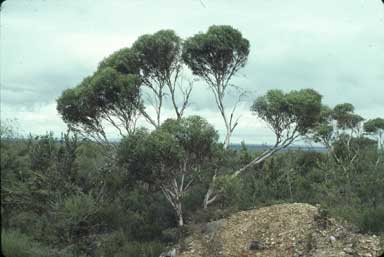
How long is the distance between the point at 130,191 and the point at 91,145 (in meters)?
1.52

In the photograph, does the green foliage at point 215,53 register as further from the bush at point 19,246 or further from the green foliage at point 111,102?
the bush at point 19,246

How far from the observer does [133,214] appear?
8.66 m

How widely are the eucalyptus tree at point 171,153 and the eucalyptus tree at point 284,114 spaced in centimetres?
84

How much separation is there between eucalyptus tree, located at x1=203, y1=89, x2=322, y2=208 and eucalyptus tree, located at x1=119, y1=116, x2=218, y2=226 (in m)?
0.84

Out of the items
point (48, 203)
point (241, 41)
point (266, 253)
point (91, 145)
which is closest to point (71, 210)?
point (48, 203)

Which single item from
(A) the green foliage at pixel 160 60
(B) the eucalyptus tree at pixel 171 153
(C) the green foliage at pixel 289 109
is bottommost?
(B) the eucalyptus tree at pixel 171 153

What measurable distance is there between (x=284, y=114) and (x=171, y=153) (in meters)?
3.79

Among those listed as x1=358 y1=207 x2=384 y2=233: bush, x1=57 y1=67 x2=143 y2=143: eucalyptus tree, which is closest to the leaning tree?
x1=57 y1=67 x2=143 y2=143: eucalyptus tree

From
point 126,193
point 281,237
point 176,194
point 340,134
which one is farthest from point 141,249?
point 340,134

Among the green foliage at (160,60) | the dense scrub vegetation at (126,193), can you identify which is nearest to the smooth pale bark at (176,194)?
the dense scrub vegetation at (126,193)

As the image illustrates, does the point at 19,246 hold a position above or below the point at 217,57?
below

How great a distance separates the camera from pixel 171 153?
853 centimetres

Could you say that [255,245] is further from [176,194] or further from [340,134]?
[340,134]

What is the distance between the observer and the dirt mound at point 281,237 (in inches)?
275
